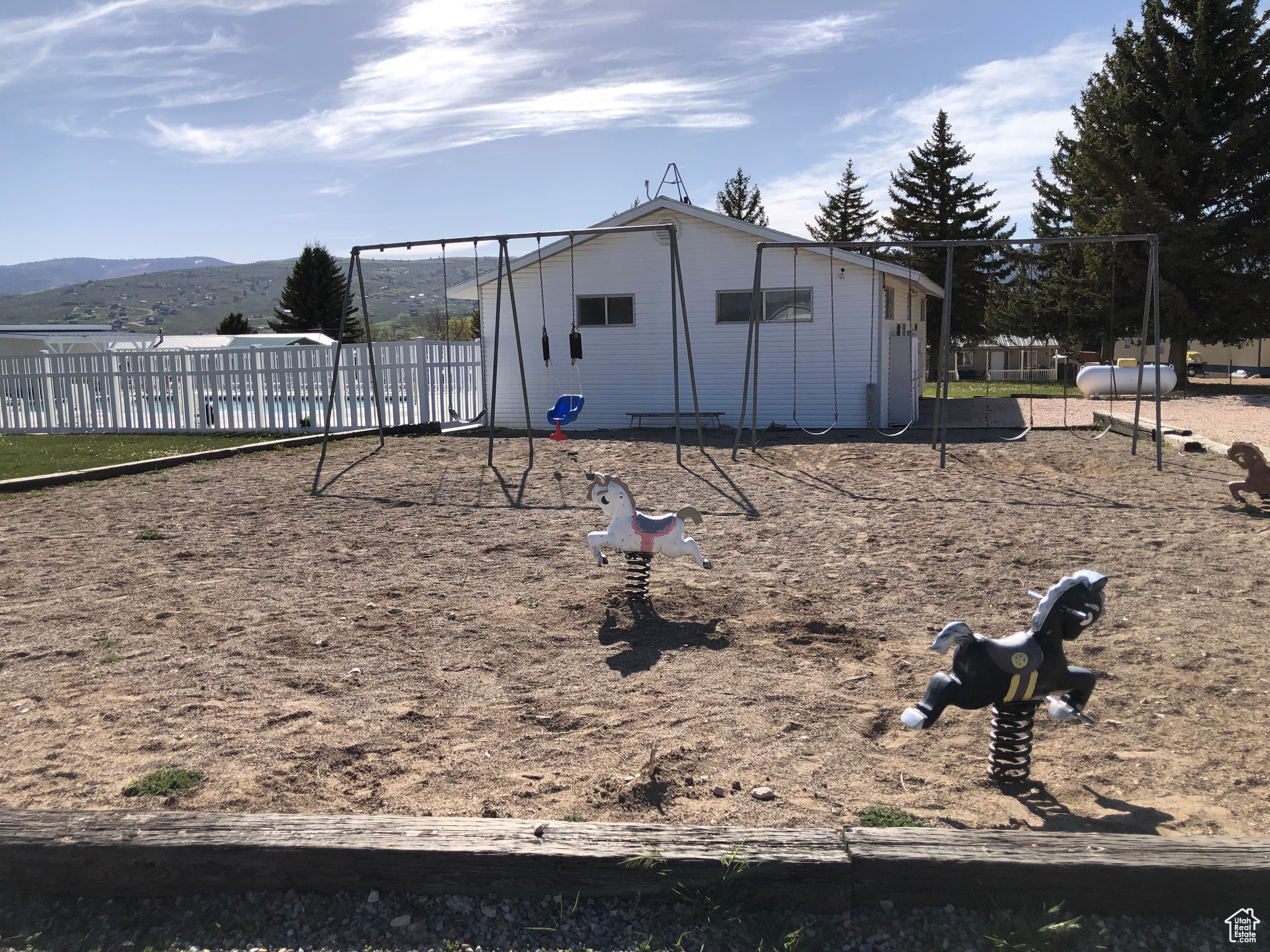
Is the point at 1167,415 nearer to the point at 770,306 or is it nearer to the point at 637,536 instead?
the point at 770,306

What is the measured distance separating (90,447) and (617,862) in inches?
610

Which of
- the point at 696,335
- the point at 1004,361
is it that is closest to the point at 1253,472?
the point at 696,335

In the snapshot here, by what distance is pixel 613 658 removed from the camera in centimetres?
472

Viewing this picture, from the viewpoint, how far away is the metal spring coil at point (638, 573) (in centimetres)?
553

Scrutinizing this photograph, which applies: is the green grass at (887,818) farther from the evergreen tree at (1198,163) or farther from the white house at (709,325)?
the evergreen tree at (1198,163)

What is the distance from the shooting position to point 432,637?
510 centimetres

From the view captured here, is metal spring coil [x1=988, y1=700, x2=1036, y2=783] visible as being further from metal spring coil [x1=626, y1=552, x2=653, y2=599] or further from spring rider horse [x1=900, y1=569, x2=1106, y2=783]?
metal spring coil [x1=626, y1=552, x2=653, y2=599]

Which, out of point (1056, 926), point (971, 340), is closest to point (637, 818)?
point (1056, 926)

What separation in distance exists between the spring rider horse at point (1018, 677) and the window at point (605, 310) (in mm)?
15688

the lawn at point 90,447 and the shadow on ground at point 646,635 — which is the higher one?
the lawn at point 90,447

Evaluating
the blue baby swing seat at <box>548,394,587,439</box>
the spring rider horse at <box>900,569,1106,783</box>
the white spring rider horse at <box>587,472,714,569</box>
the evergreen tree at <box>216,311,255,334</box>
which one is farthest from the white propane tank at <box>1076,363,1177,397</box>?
the evergreen tree at <box>216,311,255,334</box>

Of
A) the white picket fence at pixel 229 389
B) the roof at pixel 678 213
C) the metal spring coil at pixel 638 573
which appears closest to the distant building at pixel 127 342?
the white picket fence at pixel 229 389

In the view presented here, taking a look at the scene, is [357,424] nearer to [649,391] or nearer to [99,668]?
[649,391]

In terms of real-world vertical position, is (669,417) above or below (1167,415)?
above
